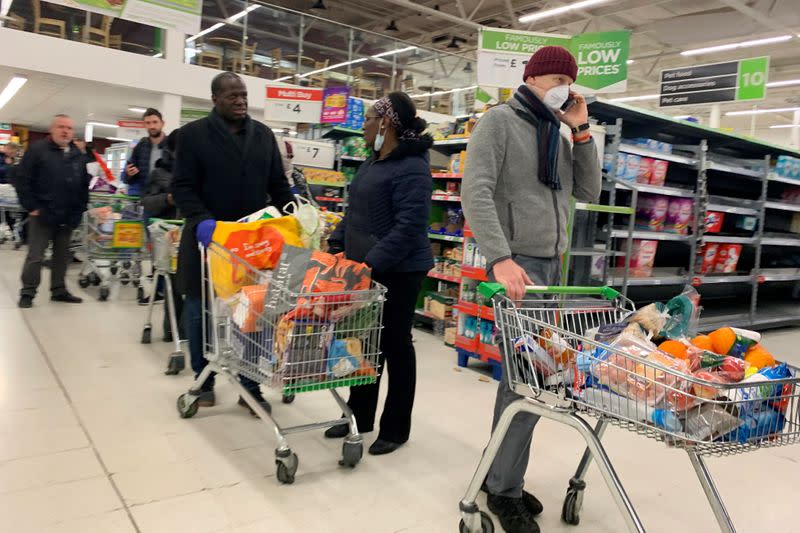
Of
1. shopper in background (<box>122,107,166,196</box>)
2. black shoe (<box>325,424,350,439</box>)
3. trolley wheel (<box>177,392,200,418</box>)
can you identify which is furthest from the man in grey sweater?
shopper in background (<box>122,107,166,196</box>)

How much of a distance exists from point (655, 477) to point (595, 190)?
1.48m

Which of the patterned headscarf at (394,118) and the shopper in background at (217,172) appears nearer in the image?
the patterned headscarf at (394,118)

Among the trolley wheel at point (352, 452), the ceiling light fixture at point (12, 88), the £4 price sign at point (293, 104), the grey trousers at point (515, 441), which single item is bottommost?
the trolley wheel at point (352, 452)

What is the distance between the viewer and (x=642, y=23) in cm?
1422

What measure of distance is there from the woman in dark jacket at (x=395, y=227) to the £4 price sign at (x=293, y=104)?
4.33m

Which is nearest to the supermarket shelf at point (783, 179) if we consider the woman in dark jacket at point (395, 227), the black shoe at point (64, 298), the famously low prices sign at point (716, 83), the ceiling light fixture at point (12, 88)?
the famously low prices sign at point (716, 83)

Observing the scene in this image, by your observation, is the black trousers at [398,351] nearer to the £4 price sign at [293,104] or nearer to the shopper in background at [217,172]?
the shopper in background at [217,172]

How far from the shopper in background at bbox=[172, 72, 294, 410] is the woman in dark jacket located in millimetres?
586

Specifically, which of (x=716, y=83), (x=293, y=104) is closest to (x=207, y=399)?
(x=293, y=104)

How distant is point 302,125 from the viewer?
9344 millimetres

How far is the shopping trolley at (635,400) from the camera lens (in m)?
1.42

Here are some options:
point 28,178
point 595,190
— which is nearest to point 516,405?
point 595,190

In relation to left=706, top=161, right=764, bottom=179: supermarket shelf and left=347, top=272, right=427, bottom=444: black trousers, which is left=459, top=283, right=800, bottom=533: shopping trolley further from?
left=706, top=161, right=764, bottom=179: supermarket shelf

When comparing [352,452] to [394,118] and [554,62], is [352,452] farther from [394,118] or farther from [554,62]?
[554,62]
